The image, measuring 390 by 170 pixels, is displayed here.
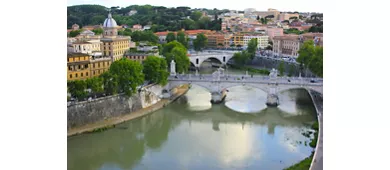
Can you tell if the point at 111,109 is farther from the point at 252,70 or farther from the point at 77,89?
the point at 252,70

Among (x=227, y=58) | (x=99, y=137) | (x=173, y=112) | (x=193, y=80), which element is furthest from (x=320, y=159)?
(x=227, y=58)

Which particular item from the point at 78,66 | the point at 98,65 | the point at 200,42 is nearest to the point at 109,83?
the point at 78,66

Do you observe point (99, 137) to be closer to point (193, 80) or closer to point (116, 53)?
point (193, 80)

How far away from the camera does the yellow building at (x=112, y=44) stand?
903cm

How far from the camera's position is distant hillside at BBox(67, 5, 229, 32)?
19.0m

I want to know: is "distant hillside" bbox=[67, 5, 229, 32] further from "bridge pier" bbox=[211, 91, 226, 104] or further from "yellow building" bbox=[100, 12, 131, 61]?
"bridge pier" bbox=[211, 91, 226, 104]

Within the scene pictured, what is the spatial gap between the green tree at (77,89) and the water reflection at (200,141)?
0.65m

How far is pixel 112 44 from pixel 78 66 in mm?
2227

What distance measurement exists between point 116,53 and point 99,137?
13.0ft

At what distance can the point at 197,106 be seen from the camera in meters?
7.45

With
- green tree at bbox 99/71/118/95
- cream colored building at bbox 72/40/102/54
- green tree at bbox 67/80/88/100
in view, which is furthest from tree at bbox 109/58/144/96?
cream colored building at bbox 72/40/102/54

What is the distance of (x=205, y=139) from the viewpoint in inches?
219

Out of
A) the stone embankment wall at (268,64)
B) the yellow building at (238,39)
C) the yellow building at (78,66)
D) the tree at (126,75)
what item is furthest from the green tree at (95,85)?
the yellow building at (238,39)
